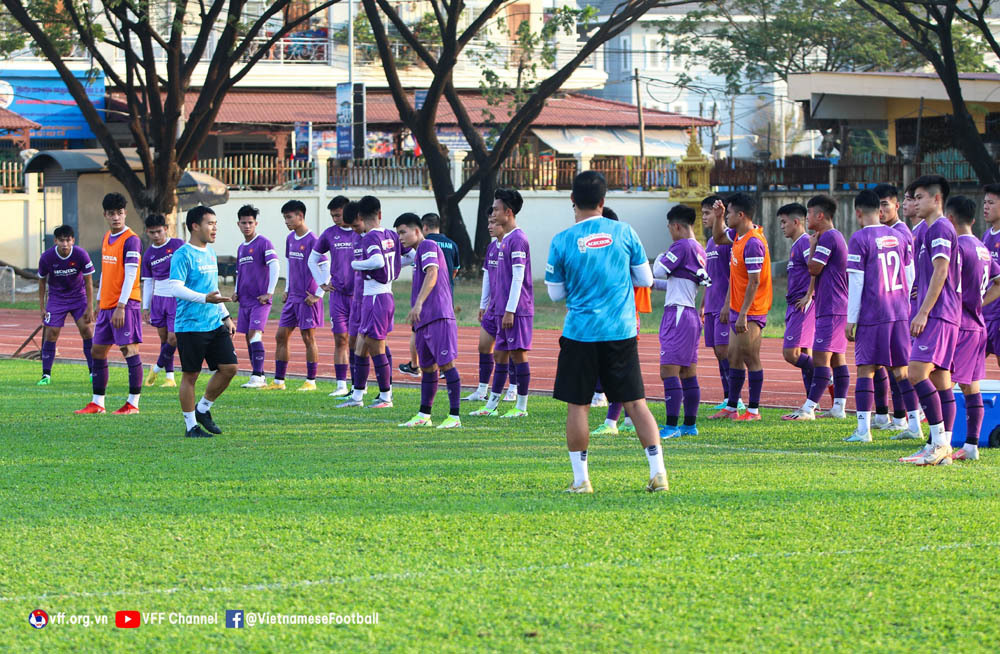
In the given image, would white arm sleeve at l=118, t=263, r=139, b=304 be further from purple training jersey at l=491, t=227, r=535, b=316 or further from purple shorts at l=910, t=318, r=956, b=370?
purple shorts at l=910, t=318, r=956, b=370

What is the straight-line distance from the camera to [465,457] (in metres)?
9.16

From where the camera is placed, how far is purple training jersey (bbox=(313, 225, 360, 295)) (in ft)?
43.9

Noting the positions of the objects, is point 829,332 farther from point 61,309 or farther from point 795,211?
point 61,309

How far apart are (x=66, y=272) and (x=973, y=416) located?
32.5 feet

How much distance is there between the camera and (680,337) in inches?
419

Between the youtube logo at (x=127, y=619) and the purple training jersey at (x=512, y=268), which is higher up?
the purple training jersey at (x=512, y=268)

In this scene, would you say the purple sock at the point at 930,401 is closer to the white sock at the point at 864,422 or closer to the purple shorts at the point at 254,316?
the white sock at the point at 864,422

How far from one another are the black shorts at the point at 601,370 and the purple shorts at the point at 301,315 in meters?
7.17

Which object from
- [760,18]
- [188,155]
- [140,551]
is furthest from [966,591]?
[760,18]

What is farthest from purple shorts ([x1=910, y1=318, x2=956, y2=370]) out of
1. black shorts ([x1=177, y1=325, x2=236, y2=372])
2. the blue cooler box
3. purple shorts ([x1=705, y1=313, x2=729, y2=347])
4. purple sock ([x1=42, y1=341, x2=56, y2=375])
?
purple sock ([x1=42, y1=341, x2=56, y2=375])

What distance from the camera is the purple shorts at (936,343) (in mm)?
8875

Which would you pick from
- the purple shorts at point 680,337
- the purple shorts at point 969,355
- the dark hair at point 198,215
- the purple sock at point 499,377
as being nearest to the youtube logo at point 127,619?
the dark hair at point 198,215

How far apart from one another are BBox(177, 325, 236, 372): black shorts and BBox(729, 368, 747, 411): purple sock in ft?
15.3

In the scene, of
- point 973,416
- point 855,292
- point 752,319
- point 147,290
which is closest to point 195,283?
point 147,290
